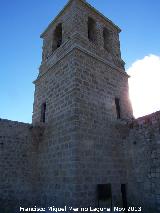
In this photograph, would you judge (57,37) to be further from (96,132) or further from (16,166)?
(16,166)

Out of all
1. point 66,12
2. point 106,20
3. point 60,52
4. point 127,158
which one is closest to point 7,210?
point 127,158

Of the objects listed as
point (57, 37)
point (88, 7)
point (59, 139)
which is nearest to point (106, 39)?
point (88, 7)

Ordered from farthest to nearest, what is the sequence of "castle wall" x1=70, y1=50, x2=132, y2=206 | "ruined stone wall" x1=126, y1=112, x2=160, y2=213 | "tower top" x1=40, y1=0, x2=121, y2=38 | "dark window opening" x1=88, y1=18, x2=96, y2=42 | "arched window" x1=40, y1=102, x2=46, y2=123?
"dark window opening" x1=88, y1=18, x2=96, y2=42, "tower top" x1=40, y1=0, x2=121, y2=38, "arched window" x1=40, y1=102, x2=46, y2=123, "ruined stone wall" x1=126, y1=112, x2=160, y2=213, "castle wall" x1=70, y1=50, x2=132, y2=206

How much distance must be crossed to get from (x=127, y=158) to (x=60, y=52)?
574cm

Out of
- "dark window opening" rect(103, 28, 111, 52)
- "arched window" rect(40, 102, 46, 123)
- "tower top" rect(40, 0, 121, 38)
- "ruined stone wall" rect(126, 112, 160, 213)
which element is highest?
"tower top" rect(40, 0, 121, 38)

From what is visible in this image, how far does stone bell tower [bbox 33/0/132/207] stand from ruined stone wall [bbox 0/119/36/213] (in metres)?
0.48

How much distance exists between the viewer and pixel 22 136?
29.0 ft

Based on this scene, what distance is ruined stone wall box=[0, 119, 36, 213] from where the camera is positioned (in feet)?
25.7

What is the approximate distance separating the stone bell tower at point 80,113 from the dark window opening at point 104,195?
0.10 feet

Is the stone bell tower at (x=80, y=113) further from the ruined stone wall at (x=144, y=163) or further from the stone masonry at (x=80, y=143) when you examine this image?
the ruined stone wall at (x=144, y=163)

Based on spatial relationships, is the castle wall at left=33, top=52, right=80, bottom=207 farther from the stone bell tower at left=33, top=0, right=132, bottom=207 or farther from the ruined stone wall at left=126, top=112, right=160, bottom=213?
the ruined stone wall at left=126, top=112, right=160, bottom=213

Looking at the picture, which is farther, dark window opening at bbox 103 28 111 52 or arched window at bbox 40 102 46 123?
dark window opening at bbox 103 28 111 52

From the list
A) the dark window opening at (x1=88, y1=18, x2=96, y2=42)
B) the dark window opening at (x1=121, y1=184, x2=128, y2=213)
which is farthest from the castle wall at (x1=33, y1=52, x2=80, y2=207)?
the dark window opening at (x1=88, y1=18, x2=96, y2=42)

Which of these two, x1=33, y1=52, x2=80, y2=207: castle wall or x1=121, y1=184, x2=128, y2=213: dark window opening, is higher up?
x1=33, y1=52, x2=80, y2=207: castle wall
